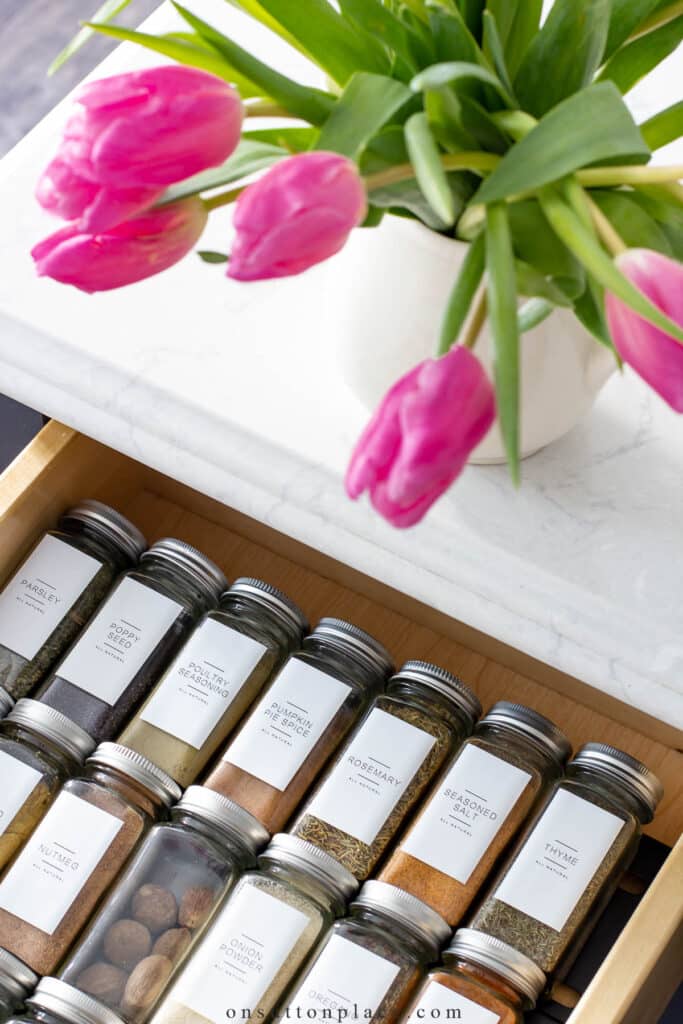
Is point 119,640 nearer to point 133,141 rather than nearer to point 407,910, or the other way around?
point 407,910

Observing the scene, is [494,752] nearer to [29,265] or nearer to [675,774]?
[675,774]

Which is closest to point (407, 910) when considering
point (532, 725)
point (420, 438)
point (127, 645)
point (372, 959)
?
point (372, 959)

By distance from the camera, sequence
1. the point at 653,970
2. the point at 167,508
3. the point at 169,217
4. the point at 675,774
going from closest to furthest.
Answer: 1. the point at 169,217
2. the point at 653,970
3. the point at 675,774
4. the point at 167,508

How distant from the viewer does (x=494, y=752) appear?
836mm

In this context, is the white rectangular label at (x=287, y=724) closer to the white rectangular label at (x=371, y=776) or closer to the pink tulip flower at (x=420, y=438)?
the white rectangular label at (x=371, y=776)

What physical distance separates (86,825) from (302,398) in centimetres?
28

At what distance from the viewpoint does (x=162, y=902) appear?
815 millimetres

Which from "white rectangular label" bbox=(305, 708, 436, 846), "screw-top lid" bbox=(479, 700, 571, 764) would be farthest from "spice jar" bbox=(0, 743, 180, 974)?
"screw-top lid" bbox=(479, 700, 571, 764)

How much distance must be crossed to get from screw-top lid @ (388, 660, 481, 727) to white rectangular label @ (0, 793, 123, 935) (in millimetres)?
209

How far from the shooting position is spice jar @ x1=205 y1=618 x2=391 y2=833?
2.73 feet

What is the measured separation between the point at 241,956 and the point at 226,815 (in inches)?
3.3

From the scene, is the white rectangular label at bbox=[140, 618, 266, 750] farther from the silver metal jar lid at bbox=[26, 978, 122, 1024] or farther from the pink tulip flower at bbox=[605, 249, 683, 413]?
the pink tulip flower at bbox=[605, 249, 683, 413]

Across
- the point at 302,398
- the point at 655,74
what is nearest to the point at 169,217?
the point at 302,398

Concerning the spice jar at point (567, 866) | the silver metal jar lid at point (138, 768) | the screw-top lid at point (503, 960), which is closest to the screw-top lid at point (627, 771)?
the spice jar at point (567, 866)
